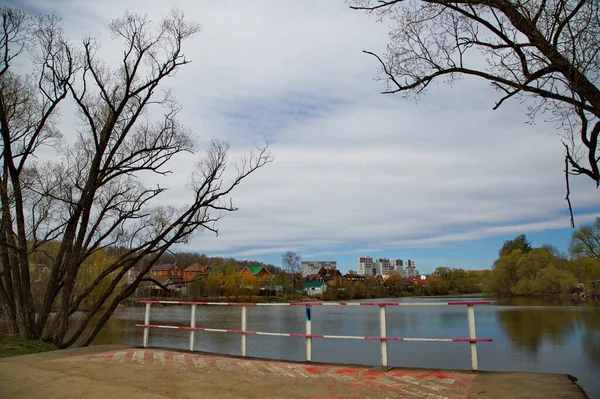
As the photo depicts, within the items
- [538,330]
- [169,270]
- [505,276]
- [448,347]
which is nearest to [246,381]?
[448,347]

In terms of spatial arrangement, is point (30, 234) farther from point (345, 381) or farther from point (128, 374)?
point (345, 381)

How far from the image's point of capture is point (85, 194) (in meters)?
12.3

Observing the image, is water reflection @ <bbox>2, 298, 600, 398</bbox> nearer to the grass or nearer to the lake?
the lake

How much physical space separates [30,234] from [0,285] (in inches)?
182

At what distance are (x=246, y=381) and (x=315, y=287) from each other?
103 m

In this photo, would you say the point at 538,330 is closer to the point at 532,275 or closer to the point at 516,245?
the point at 532,275

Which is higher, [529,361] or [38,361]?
[38,361]

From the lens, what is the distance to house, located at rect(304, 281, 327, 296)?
99.8 meters

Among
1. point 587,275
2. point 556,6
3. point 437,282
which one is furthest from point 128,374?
point 437,282

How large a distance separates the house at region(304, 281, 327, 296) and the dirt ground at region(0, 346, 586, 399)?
92991 mm

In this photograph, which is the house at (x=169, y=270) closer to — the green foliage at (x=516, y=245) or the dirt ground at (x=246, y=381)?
the dirt ground at (x=246, y=381)

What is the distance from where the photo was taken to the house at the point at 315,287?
9984cm

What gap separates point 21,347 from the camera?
9.77 metres

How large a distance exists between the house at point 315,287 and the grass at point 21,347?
89.3 meters
